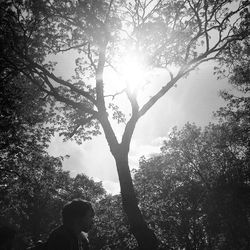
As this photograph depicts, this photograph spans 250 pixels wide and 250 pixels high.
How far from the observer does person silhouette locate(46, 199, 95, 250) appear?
16.0ft

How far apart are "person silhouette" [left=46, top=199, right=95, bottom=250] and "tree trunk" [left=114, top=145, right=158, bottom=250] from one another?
7.81 metres

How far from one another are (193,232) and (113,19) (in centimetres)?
3765

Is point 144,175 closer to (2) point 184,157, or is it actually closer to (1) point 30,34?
(2) point 184,157

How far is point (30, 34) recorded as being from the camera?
17.6 metres

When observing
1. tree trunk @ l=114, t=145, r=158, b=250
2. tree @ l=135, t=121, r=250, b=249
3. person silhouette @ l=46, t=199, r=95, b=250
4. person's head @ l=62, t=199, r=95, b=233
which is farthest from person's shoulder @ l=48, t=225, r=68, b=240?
tree @ l=135, t=121, r=250, b=249

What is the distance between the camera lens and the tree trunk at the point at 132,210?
506 inches

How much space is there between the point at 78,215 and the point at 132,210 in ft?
28.3

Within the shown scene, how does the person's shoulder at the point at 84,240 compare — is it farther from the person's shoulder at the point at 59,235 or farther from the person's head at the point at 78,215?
the person's shoulder at the point at 59,235

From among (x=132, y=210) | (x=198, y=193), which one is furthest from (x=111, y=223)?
(x=132, y=210)

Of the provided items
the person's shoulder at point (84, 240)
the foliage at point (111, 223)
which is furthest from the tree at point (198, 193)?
the person's shoulder at point (84, 240)

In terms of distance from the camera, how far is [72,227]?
5207mm

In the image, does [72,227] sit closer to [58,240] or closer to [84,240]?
[58,240]

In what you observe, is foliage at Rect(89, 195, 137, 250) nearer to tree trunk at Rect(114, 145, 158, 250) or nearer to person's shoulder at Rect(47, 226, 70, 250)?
tree trunk at Rect(114, 145, 158, 250)

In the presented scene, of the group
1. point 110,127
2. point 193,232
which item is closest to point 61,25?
point 110,127
